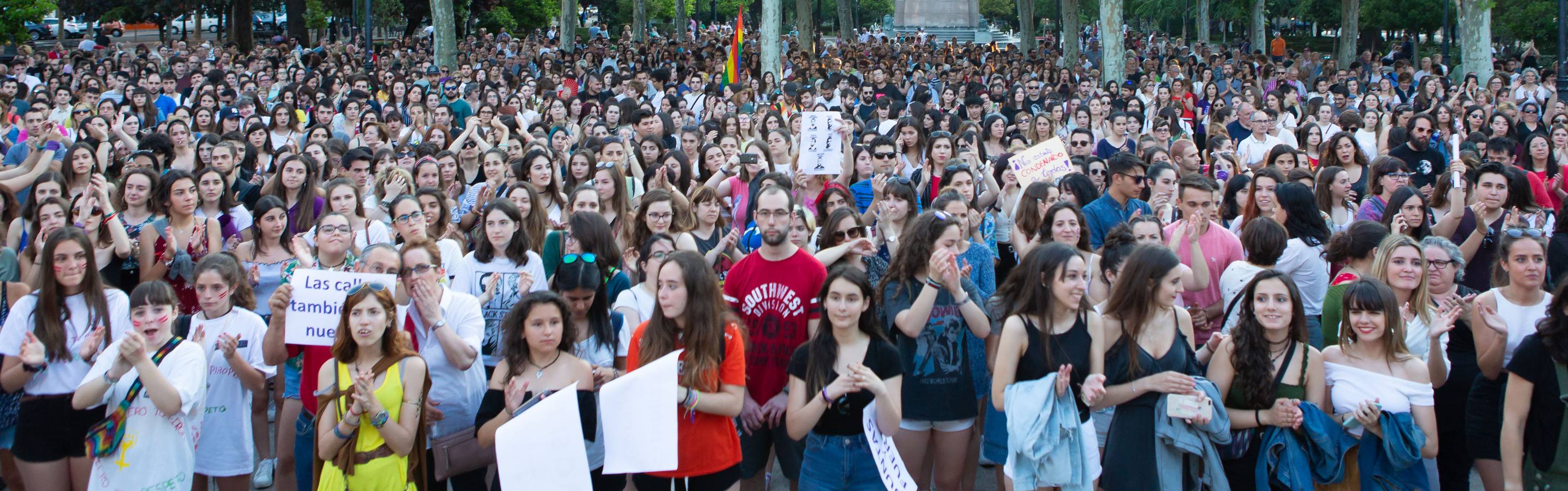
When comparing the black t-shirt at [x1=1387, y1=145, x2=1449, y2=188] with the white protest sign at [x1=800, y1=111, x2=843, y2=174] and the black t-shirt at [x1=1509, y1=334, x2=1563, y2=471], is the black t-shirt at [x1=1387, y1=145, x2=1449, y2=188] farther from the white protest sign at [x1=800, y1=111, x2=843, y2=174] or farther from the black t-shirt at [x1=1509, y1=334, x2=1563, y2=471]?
the black t-shirt at [x1=1509, y1=334, x2=1563, y2=471]

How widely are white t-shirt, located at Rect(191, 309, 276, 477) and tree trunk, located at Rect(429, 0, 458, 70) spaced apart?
20.2 meters

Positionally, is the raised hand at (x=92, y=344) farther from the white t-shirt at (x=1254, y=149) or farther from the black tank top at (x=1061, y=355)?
the white t-shirt at (x=1254, y=149)

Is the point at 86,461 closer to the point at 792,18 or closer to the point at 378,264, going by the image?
the point at 378,264

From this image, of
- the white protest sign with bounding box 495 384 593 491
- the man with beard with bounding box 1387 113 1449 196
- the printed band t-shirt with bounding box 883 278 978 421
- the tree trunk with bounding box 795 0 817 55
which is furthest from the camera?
the tree trunk with bounding box 795 0 817 55

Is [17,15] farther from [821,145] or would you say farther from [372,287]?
[372,287]

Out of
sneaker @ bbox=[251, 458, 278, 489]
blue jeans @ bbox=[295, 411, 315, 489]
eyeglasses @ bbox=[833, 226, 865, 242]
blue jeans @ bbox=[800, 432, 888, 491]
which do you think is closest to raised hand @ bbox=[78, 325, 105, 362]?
blue jeans @ bbox=[295, 411, 315, 489]

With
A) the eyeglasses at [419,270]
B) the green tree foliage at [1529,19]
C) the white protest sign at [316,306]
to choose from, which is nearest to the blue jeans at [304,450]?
the white protest sign at [316,306]

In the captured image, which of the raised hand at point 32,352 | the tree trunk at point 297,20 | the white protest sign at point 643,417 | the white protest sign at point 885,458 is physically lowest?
the white protest sign at point 885,458

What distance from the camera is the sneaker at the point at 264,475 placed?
21.5 feet

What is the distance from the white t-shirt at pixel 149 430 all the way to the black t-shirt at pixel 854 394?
2.44m

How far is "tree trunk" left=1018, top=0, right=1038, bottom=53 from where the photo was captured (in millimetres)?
39469

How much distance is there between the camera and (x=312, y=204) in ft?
26.6

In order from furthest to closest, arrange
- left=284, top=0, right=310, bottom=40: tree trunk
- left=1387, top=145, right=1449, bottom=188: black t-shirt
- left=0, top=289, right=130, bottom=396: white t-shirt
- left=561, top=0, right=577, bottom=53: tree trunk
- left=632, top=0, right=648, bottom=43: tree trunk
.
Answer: left=284, top=0, right=310, bottom=40: tree trunk < left=632, top=0, right=648, bottom=43: tree trunk < left=561, top=0, right=577, bottom=53: tree trunk < left=1387, top=145, right=1449, bottom=188: black t-shirt < left=0, top=289, right=130, bottom=396: white t-shirt

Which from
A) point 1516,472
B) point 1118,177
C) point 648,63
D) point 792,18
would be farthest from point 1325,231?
point 792,18
